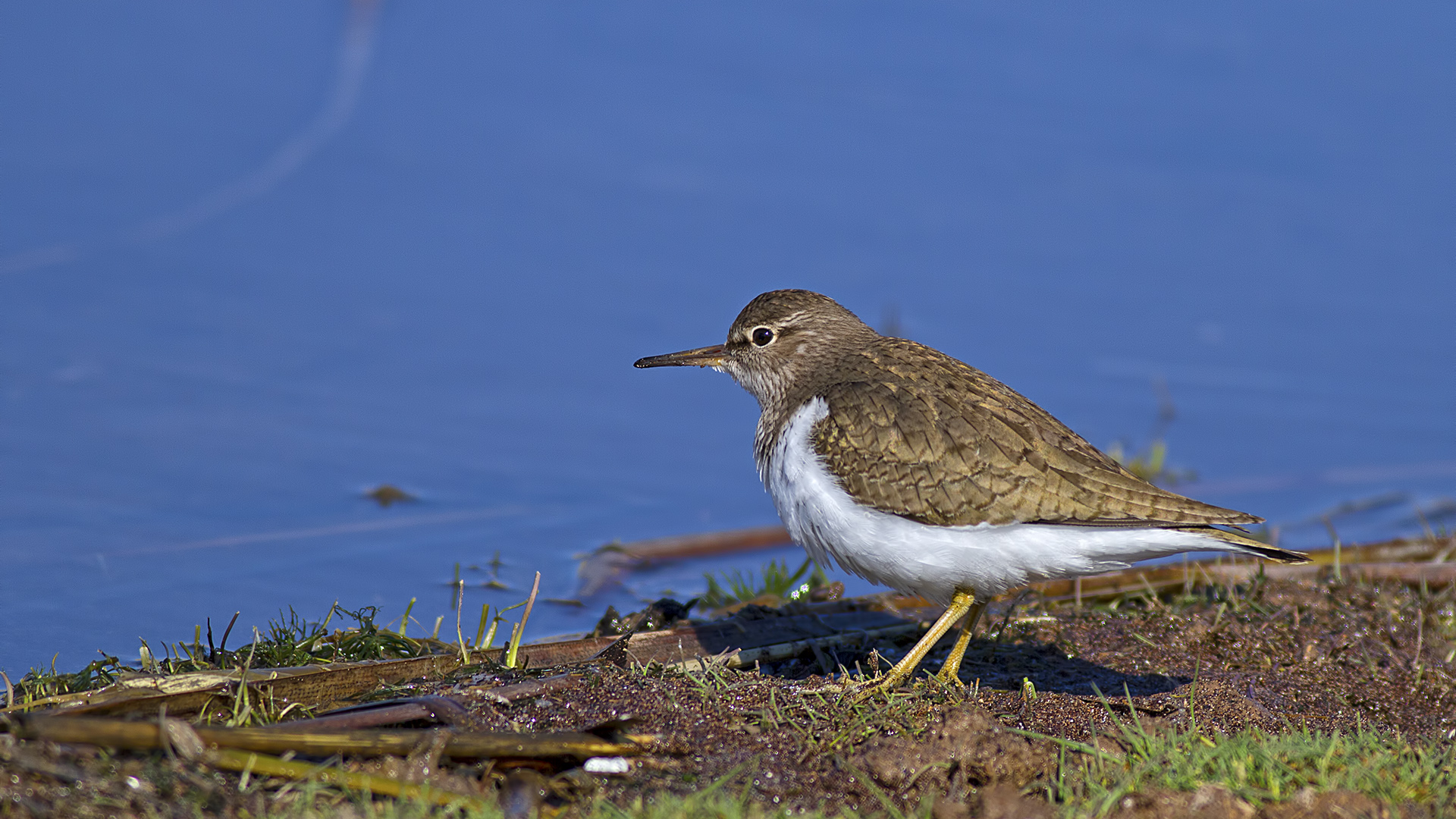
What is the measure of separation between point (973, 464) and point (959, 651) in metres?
0.88

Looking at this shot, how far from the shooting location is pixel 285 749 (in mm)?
3945

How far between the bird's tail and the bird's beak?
2608 millimetres

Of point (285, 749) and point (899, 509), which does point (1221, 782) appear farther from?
point (285, 749)

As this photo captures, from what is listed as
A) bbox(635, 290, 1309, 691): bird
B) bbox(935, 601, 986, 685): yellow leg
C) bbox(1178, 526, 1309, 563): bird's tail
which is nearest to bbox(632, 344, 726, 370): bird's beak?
bbox(635, 290, 1309, 691): bird

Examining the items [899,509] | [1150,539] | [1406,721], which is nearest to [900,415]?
[899,509]

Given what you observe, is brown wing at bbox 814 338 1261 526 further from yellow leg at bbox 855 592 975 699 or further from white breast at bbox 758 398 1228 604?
yellow leg at bbox 855 592 975 699

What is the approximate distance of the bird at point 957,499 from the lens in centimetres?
531

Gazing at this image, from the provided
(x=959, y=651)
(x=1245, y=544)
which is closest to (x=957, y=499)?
(x=959, y=651)

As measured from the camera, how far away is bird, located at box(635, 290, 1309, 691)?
531cm

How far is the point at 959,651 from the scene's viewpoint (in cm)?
577

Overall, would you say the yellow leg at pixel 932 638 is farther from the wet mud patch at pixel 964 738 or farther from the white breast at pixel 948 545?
the wet mud patch at pixel 964 738

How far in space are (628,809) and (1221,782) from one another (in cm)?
176

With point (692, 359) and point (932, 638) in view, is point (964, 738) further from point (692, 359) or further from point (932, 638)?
point (692, 359)

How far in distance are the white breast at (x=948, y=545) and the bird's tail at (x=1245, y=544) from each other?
0.10ft
